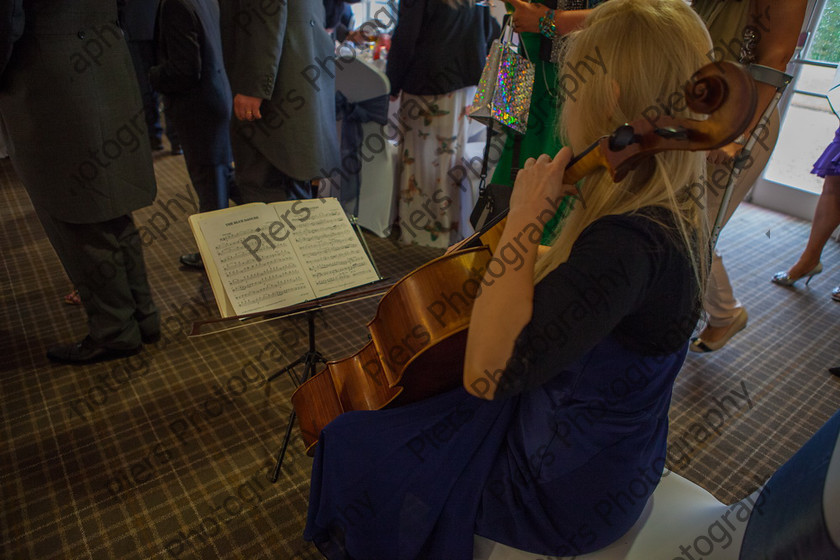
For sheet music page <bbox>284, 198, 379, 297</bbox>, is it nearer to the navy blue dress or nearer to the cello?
the cello

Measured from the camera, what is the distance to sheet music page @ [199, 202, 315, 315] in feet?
4.33

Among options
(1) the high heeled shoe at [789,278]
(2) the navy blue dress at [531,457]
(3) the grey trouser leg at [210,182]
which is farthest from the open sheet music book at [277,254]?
(1) the high heeled shoe at [789,278]

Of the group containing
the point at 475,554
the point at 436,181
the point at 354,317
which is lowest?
the point at 354,317

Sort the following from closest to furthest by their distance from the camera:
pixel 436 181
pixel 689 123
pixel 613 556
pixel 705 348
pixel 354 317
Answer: pixel 689 123
pixel 613 556
pixel 705 348
pixel 354 317
pixel 436 181

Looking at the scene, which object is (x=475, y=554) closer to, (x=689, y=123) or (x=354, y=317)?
(x=689, y=123)

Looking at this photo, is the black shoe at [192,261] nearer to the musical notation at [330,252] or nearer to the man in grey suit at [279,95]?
the man in grey suit at [279,95]

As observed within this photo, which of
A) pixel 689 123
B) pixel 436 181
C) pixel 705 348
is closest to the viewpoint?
pixel 689 123

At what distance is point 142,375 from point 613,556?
1738mm

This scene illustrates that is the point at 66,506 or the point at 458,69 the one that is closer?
the point at 66,506

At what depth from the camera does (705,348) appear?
2.29 m

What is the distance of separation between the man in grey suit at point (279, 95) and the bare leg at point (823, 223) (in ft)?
7.93

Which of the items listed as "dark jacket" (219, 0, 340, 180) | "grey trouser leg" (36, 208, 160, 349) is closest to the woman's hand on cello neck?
"dark jacket" (219, 0, 340, 180)

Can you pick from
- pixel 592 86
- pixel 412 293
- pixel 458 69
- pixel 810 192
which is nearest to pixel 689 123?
pixel 592 86

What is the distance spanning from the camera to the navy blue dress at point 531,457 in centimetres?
83
